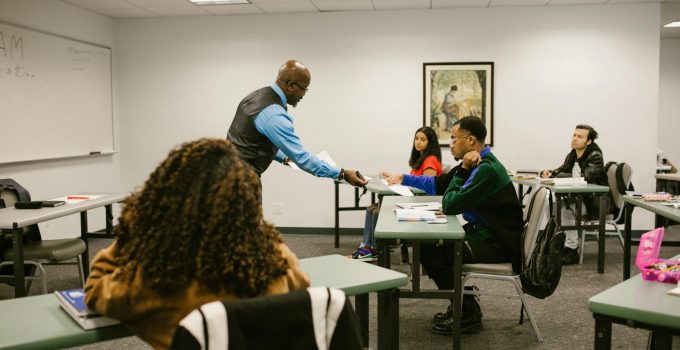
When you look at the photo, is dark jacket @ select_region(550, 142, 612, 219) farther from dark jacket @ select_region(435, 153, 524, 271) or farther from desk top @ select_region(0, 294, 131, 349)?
desk top @ select_region(0, 294, 131, 349)

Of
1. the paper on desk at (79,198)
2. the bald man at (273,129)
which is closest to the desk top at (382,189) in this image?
the bald man at (273,129)

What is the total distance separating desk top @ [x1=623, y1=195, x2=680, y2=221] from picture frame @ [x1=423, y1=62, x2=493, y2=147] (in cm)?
248

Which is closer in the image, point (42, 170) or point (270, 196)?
point (42, 170)

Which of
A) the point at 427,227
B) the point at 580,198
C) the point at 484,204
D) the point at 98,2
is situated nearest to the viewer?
the point at 427,227

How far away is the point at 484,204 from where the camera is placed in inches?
118

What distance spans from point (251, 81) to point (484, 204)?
4.06 metres

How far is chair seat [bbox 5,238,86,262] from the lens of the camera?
3395 millimetres

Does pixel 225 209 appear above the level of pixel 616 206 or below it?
above

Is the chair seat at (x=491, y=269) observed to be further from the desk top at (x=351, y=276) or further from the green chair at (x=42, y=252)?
the green chair at (x=42, y=252)

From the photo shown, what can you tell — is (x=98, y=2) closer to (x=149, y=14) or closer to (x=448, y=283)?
(x=149, y=14)

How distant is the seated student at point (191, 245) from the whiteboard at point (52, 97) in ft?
13.9

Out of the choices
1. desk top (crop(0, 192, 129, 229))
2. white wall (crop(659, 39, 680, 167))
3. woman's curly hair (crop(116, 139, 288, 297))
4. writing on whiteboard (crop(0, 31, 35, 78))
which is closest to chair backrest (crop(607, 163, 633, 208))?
desk top (crop(0, 192, 129, 229))

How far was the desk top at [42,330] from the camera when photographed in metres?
1.36

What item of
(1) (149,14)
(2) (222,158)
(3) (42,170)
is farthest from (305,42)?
(2) (222,158)
